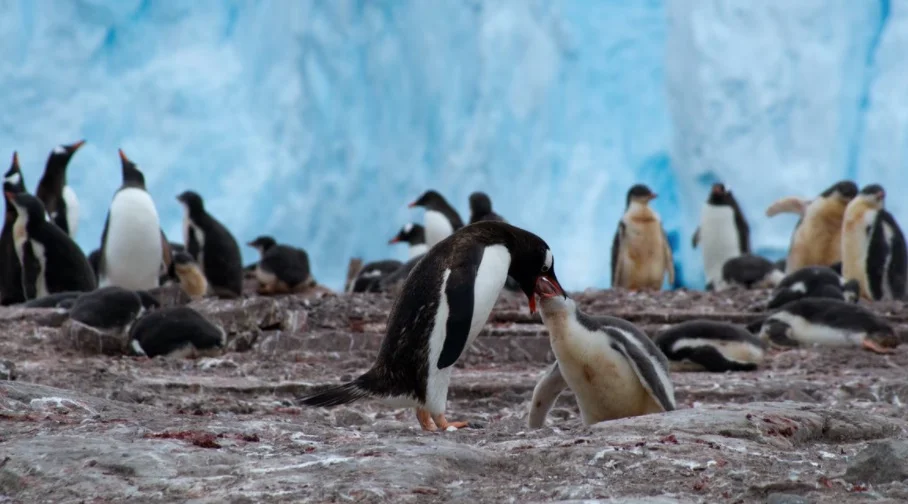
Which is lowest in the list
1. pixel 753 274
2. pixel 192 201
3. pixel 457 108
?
pixel 753 274

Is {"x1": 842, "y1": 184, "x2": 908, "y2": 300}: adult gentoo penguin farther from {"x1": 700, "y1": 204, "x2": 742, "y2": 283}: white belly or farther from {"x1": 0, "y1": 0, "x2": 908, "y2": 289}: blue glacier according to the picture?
{"x1": 0, "y1": 0, "x2": 908, "y2": 289}: blue glacier

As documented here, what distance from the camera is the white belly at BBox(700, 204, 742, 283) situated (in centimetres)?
1212

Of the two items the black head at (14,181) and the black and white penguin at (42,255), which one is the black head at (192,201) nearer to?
the black and white penguin at (42,255)

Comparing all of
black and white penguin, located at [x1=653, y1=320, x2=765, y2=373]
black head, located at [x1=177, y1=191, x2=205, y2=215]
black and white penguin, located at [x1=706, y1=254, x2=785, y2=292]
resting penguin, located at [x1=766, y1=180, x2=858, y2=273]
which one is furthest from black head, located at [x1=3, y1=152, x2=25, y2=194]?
resting penguin, located at [x1=766, y1=180, x2=858, y2=273]

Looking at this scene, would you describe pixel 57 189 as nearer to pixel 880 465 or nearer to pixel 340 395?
pixel 340 395

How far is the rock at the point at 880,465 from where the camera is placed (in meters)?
2.31

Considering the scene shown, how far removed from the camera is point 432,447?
8.56ft

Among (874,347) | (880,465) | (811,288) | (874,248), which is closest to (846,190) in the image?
(874,248)

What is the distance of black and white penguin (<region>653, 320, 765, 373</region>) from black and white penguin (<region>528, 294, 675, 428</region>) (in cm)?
175

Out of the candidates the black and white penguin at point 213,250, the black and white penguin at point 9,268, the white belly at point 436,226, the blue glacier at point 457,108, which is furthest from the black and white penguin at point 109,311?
the blue glacier at point 457,108

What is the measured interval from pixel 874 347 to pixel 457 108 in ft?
36.0

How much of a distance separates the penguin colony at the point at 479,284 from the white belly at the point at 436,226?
19 mm

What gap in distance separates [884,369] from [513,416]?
216cm

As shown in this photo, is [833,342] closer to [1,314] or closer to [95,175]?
[1,314]
